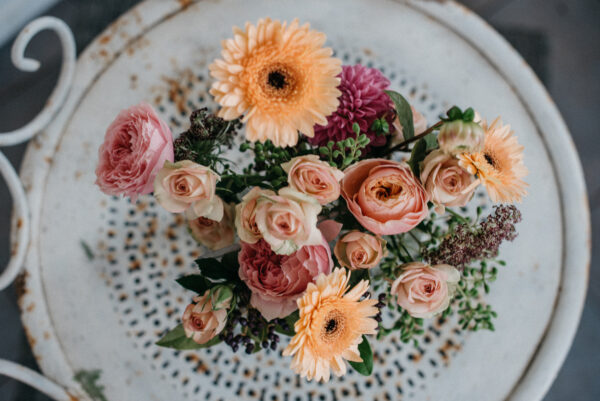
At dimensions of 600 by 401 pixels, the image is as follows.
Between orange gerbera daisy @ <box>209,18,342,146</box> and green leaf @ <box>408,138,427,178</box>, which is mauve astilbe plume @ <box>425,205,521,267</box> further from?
orange gerbera daisy @ <box>209,18,342,146</box>

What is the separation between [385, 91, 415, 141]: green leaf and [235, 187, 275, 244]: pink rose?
0.52 feet

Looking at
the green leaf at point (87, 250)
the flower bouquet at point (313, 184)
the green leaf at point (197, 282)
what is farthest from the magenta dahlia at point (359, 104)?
the green leaf at point (87, 250)

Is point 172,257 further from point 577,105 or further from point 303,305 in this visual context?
point 577,105

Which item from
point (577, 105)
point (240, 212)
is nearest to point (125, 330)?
point (240, 212)

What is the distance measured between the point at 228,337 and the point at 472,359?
39 centimetres

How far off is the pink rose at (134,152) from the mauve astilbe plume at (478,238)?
0.95 feet

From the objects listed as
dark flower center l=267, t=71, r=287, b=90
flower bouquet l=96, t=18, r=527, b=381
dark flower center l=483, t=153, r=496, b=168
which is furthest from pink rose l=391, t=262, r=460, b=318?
dark flower center l=267, t=71, r=287, b=90

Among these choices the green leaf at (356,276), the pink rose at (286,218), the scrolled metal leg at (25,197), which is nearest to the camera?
the pink rose at (286,218)

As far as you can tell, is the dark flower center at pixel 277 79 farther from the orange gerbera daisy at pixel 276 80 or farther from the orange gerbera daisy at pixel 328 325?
the orange gerbera daisy at pixel 328 325

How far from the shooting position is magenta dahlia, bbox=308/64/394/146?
0.44 metres

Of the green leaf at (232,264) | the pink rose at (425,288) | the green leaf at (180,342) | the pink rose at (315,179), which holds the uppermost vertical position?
the pink rose at (315,179)

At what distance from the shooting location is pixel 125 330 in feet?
2.09

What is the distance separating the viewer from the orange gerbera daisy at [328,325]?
364 millimetres

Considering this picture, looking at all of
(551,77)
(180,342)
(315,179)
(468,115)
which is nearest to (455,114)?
(468,115)
